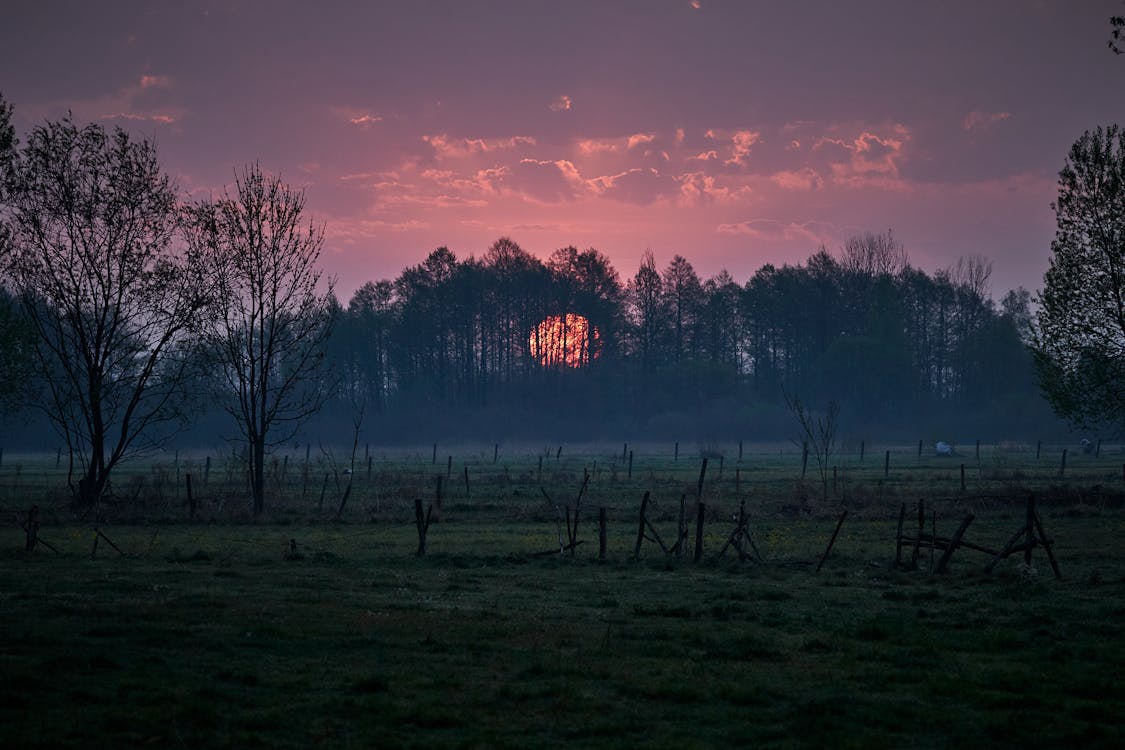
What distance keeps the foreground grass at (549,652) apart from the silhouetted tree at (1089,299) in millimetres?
16712

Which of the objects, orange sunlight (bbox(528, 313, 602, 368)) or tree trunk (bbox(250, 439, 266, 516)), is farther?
orange sunlight (bbox(528, 313, 602, 368))

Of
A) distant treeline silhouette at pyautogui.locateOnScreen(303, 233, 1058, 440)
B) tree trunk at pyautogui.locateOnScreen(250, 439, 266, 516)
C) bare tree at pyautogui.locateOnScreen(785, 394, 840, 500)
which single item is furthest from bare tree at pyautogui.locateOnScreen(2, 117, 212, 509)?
distant treeline silhouette at pyautogui.locateOnScreen(303, 233, 1058, 440)

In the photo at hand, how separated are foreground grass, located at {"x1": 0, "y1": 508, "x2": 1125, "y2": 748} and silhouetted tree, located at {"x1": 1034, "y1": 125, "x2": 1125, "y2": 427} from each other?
54.8 ft

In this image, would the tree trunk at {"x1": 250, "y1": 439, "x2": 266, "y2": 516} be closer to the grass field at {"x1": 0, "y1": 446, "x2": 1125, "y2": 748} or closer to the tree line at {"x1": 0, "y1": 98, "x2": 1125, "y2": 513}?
the grass field at {"x1": 0, "y1": 446, "x2": 1125, "y2": 748}

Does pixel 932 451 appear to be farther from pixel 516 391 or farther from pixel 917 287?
pixel 516 391

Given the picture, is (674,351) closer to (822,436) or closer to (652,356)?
(652,356)

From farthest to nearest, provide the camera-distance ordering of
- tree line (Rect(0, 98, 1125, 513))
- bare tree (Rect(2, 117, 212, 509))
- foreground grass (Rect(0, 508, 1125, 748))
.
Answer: tree line (Rect(0, 98, 1125, 513))
bare tree (Rect(2, 117, 212, 509))
foreground grass (Rect(0, 508, 1125, 748))

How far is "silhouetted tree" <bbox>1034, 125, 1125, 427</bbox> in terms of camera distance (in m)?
37.9

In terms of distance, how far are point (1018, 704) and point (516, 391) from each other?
99.5 metres

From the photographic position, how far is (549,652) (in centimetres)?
1315

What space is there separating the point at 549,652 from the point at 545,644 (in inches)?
22.4

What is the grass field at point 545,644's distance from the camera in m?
9.32

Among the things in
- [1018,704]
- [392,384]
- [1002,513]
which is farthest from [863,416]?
[1018,704]

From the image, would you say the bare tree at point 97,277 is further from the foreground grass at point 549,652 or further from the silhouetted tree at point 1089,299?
the silhouetted tree at point 1089,299
